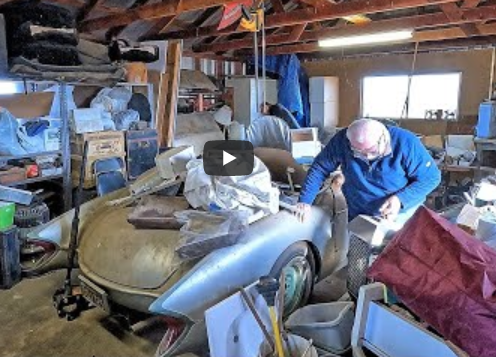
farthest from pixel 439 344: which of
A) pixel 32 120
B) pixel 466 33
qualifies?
pixel 466 33

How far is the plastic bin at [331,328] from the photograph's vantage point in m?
2.02

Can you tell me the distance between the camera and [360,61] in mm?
7969

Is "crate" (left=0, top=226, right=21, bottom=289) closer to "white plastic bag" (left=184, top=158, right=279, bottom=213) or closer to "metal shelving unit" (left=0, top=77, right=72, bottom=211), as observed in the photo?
"metal shelving unit" (left=0, top=77, right=72, bottom=211)

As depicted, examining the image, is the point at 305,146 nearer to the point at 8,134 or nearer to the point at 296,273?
the point at 296,273

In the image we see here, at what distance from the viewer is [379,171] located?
2.61 meters

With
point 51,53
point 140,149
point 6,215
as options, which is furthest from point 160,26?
point 6,215

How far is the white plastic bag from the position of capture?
2438 millimetres

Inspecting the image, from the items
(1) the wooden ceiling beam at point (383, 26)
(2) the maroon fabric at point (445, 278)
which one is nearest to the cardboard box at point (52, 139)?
(1) the wooden ceiling beam at point (383, 26)

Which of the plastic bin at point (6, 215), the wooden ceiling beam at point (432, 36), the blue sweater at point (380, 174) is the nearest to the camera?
the blue sweater at point (380, 174)

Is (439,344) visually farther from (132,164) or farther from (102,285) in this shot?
(132,164)

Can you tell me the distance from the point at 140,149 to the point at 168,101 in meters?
1.21

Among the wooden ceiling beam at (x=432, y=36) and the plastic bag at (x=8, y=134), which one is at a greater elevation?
the wooden ceiling beam at (x=432, y=36)

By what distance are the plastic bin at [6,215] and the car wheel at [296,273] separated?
2423 mm
